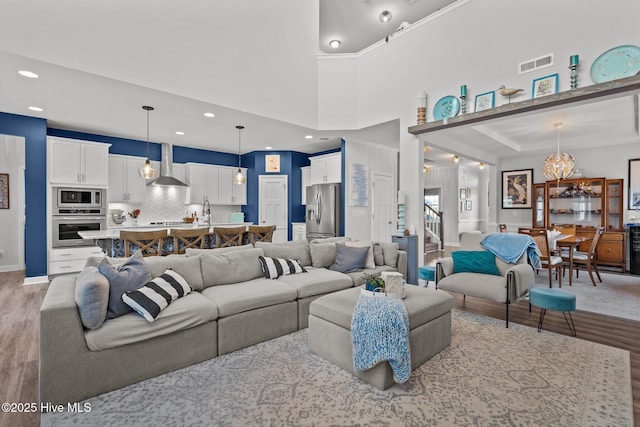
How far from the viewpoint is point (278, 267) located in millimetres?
3482

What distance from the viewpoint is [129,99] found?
14.0ft

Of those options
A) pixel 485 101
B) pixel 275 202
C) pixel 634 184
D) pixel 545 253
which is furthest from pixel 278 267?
pixel 634 184

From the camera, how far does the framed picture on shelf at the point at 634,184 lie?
621 cm

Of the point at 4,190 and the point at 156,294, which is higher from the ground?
the point at 4,190

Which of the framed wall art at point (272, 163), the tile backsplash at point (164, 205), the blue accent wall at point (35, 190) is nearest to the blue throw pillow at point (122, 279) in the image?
the blue accent wall at point (35, 190)

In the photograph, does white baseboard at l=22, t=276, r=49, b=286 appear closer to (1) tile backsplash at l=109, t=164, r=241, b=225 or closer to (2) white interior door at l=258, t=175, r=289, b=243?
(1) tile backsplash at l=109, t=164, r=241, b=225

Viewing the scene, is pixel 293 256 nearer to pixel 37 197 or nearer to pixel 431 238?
pixel 37 197

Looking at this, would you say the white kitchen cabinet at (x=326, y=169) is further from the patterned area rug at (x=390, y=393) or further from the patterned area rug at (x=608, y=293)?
the patterned area rug at (x=390, y=393)

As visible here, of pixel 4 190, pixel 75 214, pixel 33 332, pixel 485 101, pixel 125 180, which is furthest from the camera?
pixel 125 180

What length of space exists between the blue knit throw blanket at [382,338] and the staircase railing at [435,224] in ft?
26.0

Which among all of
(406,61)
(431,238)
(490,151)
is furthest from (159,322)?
(431,238)

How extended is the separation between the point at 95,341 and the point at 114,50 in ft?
10.5

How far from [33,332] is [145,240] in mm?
1332

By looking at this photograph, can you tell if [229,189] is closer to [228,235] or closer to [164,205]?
[164,205]
